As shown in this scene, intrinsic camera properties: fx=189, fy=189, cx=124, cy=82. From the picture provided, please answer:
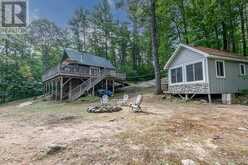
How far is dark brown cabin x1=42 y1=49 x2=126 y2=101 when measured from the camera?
18.7m

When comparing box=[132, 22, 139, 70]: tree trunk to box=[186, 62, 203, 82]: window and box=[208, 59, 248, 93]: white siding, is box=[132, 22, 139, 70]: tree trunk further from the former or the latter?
box=[208, 59, 248, 93]: white siding

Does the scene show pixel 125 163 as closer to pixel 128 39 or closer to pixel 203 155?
pixel 203 155

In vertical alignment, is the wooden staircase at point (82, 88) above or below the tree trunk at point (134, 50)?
below

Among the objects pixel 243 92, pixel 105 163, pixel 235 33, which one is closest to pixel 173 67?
pixel 243 92

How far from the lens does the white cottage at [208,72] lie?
12086mm

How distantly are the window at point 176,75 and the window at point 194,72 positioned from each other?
825mm

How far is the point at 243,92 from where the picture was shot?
13219 millimetres

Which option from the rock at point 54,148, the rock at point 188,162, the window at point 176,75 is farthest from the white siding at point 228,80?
the rock at point 54,148

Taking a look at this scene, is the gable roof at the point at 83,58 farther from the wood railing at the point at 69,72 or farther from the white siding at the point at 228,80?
the white siding at the point at 228,80

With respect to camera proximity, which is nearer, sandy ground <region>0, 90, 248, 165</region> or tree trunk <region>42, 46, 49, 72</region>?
sandy ground <region>0, 90, 248, 165</region>

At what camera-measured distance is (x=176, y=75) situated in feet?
49.4

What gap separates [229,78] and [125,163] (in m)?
12.1

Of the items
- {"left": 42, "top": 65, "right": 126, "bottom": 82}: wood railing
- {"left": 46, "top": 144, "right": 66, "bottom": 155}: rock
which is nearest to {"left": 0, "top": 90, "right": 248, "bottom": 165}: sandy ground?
{"left": 46, "top": 144, "right": 66, "bottom": 155}: rock

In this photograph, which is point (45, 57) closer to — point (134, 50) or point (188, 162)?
point (134, 50)
